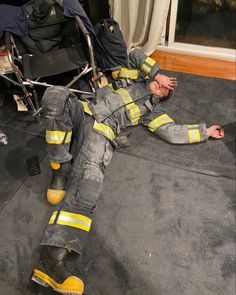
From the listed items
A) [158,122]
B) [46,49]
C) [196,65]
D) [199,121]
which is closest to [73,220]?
[158,122]

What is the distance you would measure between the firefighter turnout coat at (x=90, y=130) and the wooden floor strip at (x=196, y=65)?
2.14ft

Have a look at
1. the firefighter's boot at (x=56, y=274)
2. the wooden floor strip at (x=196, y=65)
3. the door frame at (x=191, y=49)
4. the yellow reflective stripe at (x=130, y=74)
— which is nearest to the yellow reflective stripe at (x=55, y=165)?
the firefighter's boot at (x=56, y=274)

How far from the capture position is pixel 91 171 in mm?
1407

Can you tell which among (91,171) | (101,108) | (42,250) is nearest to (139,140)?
(101,108)

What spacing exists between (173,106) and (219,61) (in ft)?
2.57

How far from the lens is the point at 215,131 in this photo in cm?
168

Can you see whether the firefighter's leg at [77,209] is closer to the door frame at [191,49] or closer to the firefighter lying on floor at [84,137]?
the firefighter lying on floor at [84,137]

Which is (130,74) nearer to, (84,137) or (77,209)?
(84,137)

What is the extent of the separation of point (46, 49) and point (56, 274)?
149cm

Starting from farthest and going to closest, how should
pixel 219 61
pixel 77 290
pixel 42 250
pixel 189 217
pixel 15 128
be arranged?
1. pixel 219 61
2. pixel 15 128
3. pixel 189 217
4. pixel 42 250
5. pixel 77 290

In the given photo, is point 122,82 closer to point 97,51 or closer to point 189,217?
point 97,51

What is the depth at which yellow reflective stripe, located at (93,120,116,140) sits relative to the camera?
5.01 ft

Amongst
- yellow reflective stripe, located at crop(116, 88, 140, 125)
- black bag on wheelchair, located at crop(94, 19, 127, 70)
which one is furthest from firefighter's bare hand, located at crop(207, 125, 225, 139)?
black bag on wheelchair, located at crop(94, 19, 127, 70)

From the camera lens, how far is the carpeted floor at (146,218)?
121 cm
